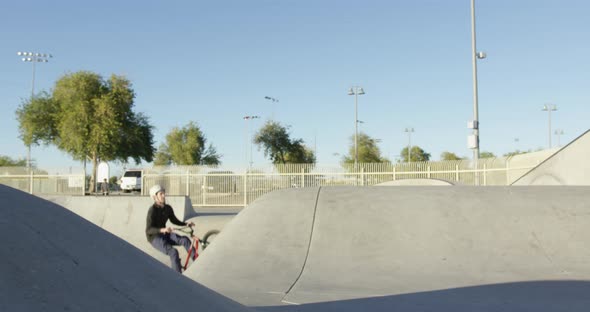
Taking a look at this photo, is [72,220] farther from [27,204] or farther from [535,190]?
[535,190]

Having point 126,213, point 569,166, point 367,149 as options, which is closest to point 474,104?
point 569,166

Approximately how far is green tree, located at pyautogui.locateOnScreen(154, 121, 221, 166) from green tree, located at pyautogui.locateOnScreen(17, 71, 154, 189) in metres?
25.3

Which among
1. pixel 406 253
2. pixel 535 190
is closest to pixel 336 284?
pixel 406 253

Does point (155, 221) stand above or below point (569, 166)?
below

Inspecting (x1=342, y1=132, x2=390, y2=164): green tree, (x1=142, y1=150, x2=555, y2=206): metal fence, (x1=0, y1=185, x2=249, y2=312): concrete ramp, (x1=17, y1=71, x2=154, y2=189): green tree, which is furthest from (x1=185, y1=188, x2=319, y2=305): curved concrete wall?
(x1=342, y1=132, x2=390, y2=164): green tree

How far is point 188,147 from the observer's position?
64.1 m

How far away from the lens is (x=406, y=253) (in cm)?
568

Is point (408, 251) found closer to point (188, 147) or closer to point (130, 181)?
point (130, 181)

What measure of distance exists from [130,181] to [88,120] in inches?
249

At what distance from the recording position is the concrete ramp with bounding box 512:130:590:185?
10766 millimetres

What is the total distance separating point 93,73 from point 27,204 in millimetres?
37129

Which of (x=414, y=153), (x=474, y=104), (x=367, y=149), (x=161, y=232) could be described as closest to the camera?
(x=161, y=232)

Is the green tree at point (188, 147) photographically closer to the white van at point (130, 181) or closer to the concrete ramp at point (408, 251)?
the white van at point (130, 181)

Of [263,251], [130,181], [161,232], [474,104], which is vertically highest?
[474,104]
